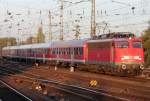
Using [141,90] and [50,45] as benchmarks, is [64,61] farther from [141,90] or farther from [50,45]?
[141,90]

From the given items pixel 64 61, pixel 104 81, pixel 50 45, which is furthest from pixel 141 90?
pixel 50 45

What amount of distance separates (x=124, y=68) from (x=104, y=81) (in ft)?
10.6

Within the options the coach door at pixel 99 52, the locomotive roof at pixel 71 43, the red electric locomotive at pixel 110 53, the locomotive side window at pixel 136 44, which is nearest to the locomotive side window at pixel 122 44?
the red electric locomotive at pixel 110 53

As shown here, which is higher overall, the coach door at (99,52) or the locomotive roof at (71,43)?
the locomotive roof at (71,43)

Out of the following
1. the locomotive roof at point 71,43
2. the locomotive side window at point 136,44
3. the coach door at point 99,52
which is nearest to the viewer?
the locomotive side window at point 136,44

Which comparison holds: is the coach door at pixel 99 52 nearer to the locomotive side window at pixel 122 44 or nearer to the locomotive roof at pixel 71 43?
the locomotive side window at pixel 122 44

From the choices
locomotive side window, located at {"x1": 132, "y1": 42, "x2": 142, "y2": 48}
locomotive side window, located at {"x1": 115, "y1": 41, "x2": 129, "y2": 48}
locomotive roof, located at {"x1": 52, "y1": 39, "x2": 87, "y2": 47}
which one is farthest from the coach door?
locomotive roof, located at {"x1": 52, "y1": 39, "x2": 87, "y2": 47}

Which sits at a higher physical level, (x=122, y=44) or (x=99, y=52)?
(x=122, y=44)

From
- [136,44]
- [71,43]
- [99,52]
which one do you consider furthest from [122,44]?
[71,43]

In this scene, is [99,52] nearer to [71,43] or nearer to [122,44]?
[122,44]

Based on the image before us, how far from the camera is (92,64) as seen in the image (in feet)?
117

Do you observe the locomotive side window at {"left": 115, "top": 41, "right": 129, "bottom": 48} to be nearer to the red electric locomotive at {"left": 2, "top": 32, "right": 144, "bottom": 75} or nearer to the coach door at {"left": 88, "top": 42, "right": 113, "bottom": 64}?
the red electric locomotive at {"left": 2, "top": 32, "right": 144, "bottom": 75}

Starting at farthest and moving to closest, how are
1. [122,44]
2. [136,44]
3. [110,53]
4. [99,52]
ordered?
1. [99,52]
2. [110,53]
3. [136,44]
4. [122,44]

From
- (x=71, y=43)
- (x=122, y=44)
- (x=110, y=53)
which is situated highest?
(x=71, y=43)
